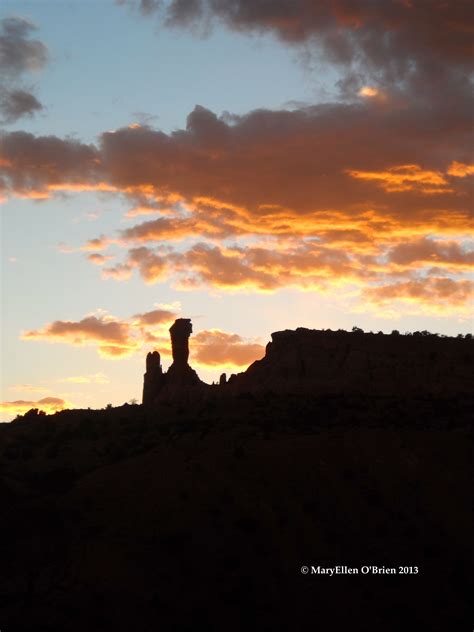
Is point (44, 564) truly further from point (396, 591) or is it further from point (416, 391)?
point (416, 391)

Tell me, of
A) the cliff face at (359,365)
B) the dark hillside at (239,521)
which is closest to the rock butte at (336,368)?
the cliff face at (359,365)

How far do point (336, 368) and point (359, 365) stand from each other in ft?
5.60

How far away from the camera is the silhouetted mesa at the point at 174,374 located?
87062mm

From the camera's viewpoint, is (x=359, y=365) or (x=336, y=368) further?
(x=336, y=368)

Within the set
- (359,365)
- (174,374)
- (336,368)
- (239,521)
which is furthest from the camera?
(174,374)

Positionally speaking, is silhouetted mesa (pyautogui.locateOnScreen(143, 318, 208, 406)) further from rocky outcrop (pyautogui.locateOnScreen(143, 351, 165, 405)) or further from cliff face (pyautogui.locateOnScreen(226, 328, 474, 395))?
cliff face (pyautogui.locateOnScreen(226, 328, 474, 395))

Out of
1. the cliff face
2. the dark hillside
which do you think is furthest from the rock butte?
the dark hillside

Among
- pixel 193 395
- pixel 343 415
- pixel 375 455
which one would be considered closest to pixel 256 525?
pixel 375 455

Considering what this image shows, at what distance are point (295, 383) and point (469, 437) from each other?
17.6 metres

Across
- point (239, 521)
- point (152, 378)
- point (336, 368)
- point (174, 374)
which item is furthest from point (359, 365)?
point (239, 521)

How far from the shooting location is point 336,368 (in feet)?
281

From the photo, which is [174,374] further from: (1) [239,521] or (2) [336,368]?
(1) [239,521]

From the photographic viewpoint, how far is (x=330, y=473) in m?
63.8

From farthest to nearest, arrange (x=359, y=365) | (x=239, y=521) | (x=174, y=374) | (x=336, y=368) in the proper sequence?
(x=174, y=374)
(x=336, y=368)
(x=359, y=365)
(x=239, y=521)
